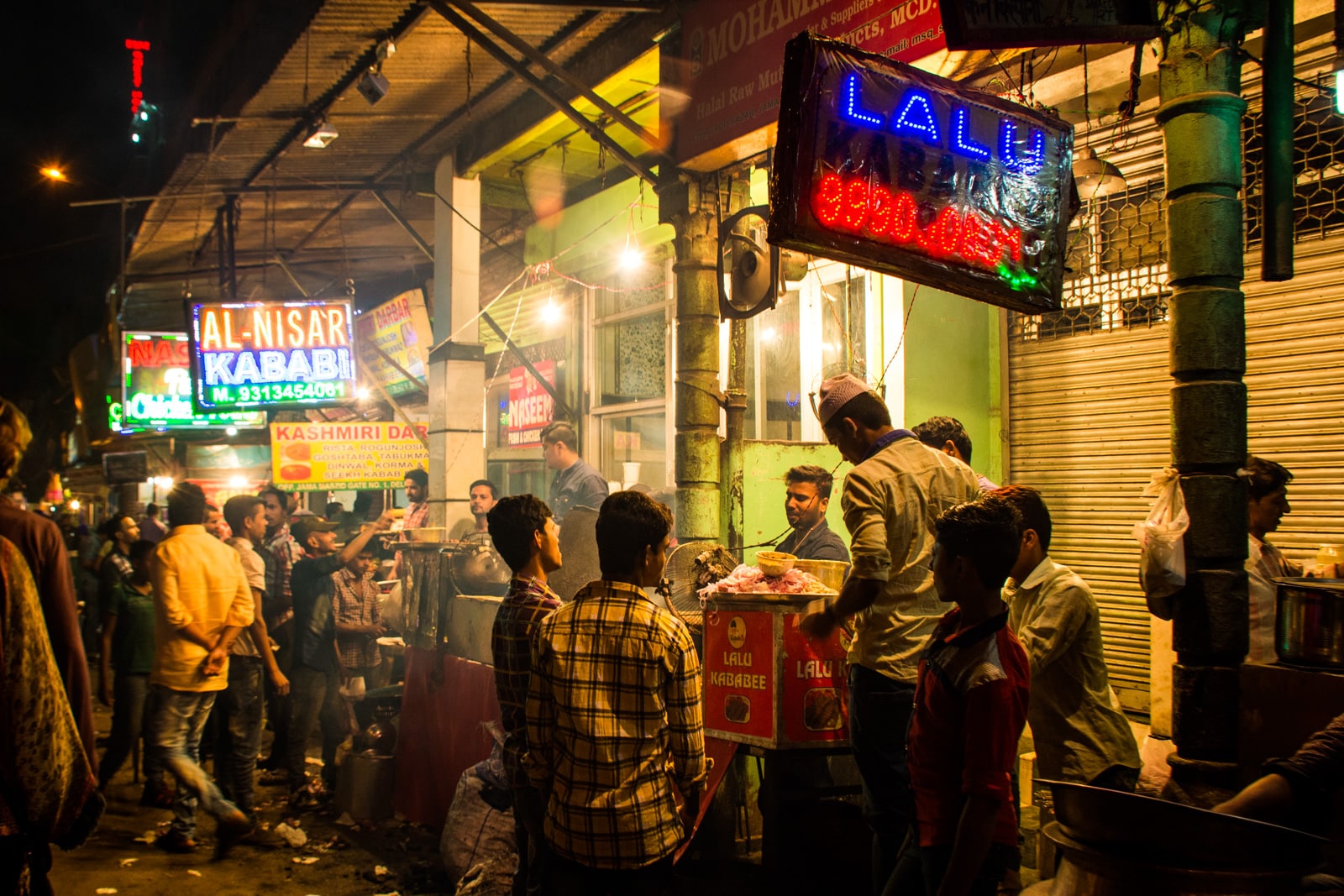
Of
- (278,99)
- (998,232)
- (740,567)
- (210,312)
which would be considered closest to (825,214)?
(998,232)

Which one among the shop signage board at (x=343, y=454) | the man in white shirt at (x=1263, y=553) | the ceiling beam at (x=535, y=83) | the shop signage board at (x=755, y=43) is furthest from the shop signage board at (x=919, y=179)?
the shop signage board at (x=343, y=454)

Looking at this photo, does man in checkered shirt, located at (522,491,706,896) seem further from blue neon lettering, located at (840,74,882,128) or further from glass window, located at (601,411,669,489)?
glass window, located at (601,411,669,489)

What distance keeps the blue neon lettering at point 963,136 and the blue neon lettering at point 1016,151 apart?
0.55ft

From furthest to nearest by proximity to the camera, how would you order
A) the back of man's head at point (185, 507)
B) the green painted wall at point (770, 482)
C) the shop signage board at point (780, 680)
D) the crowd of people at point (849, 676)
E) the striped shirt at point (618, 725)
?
the green painted wall at point (770, 482) < the back of man's head at point (185, 507) < the shop signage board at point (780, 680) < the striped shirt at point (618, 725) < the crowd of people at point (849, 676)

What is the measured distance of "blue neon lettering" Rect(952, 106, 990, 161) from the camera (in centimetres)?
480

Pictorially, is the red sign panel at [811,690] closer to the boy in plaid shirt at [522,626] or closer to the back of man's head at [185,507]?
the boy in plaid shirt at [522,626]

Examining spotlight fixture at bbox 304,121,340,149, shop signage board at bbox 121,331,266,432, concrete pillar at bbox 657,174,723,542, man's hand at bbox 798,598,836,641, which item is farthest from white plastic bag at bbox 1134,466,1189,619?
shop signage board at bbox 121,331,266,432

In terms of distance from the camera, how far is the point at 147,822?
7.88m

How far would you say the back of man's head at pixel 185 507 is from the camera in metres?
7.25

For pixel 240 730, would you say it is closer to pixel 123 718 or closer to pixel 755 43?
pixel 123 718

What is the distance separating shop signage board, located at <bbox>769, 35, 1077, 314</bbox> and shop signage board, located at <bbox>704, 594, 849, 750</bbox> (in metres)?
1.90

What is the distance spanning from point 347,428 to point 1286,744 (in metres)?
13.4

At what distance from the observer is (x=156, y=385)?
18703mm

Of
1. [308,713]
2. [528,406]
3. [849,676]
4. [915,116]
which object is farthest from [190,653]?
[528,406]
